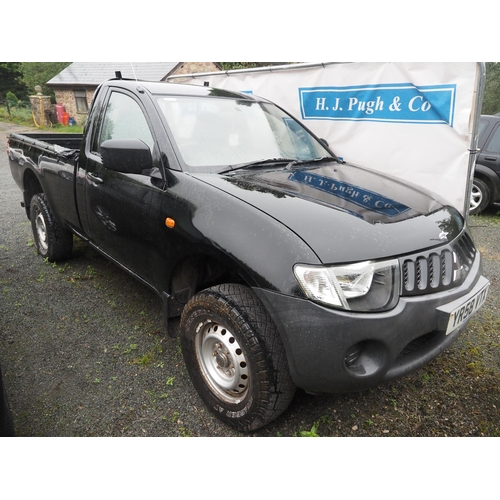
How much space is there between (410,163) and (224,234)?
400 cm

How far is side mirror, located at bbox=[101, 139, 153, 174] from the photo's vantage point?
95.3 inches

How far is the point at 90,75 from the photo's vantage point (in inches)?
875

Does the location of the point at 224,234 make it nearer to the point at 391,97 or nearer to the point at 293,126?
the point at 293,126

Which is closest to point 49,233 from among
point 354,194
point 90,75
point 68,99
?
point 354,194

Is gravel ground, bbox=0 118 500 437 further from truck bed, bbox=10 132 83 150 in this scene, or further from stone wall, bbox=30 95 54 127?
stone wall, bbox=30 95 54 127

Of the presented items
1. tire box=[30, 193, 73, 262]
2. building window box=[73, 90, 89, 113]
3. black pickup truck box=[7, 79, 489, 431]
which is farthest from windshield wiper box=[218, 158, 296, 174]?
building window box=[73, 90, 89, 113]

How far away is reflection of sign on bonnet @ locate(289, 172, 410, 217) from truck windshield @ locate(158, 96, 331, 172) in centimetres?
43

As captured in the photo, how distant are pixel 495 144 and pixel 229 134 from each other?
609 centimetres

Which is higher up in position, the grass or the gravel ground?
the grass

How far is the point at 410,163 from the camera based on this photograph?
17.1ft

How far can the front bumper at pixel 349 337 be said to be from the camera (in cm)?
178

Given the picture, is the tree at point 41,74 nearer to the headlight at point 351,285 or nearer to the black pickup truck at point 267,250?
the black pickup truck at point 267,250

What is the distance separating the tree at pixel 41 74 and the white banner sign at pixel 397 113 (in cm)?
2338

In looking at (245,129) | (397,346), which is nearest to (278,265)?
(397,346)
